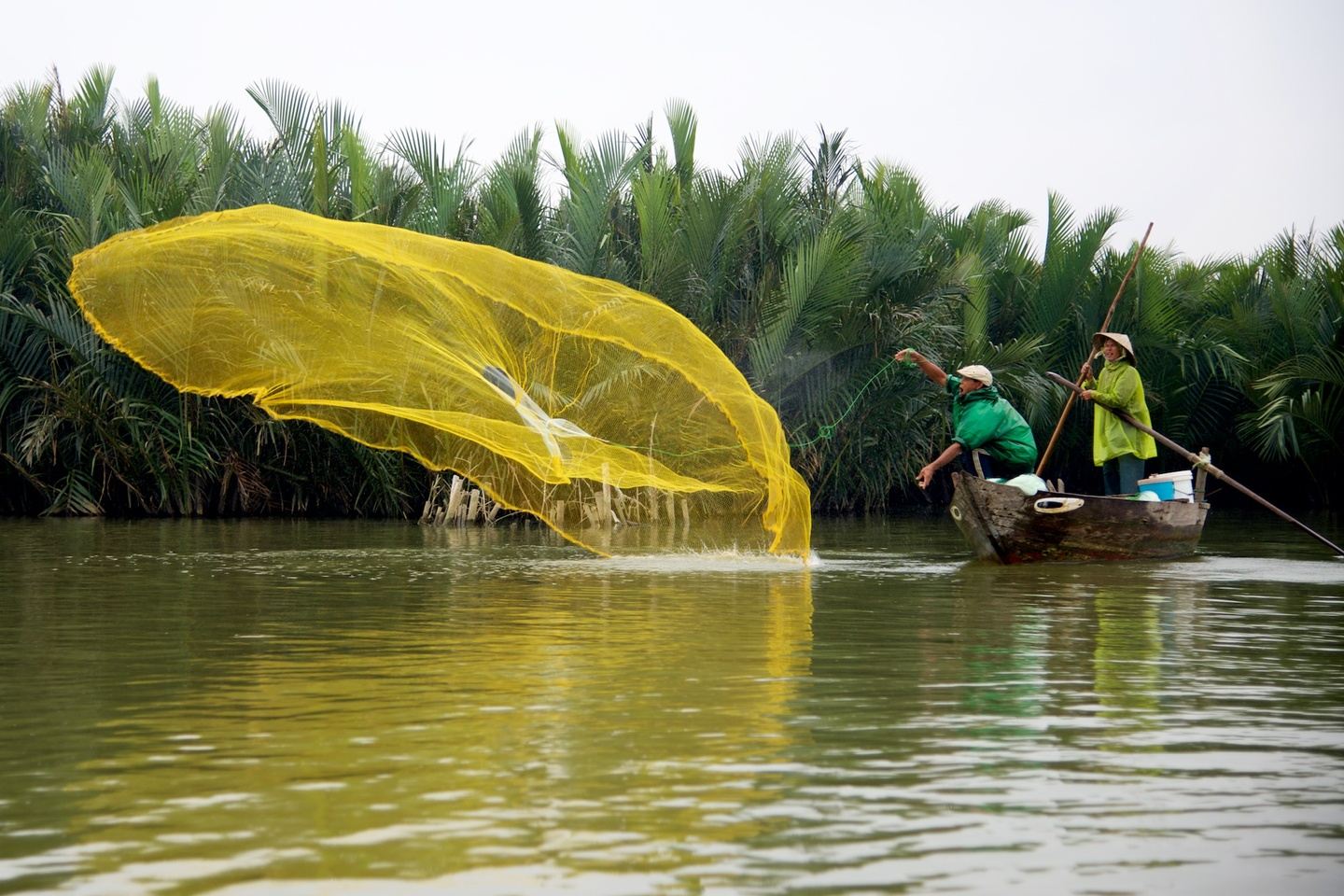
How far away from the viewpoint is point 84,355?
1838 cm

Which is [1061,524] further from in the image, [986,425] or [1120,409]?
[1120,409]

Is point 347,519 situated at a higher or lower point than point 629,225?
lower

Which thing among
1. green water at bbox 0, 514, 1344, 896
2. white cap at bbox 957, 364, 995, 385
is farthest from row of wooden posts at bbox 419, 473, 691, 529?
green water at bbox 0, 514, 1344, 896

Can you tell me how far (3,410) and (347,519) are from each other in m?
4.08

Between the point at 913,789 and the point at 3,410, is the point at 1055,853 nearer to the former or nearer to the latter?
the point at 913,789

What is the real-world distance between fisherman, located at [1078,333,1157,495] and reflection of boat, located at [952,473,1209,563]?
0.67 metres

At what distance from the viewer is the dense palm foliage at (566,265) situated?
1889 cm

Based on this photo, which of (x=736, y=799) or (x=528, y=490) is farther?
(x=528, y=490)

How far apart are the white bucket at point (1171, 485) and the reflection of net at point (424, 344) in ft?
12.3

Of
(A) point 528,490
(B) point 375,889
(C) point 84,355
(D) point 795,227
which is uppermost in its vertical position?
(D) point 795,227

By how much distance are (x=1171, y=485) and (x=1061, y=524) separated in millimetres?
1730

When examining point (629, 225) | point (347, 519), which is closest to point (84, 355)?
point (347, 519)

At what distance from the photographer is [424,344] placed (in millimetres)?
11203

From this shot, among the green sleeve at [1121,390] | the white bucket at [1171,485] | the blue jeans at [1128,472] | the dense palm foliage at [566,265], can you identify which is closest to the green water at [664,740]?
the white bucket at [1171,485]
